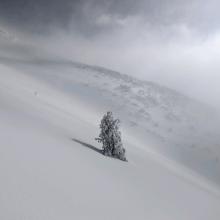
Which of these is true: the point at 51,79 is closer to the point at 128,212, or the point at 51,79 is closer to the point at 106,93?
the point at 106,93

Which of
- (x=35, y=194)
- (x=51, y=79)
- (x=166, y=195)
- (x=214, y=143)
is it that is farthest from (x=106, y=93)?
(x=35, y=194)

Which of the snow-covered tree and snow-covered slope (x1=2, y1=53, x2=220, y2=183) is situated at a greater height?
snow-covered slope (x1=2, y1=53, x2=220, y2=183)

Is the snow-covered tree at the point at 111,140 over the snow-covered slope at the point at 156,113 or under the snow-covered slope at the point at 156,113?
under

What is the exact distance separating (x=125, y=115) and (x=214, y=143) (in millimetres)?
21019

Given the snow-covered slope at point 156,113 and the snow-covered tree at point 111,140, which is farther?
the snow-covered slope at point 156,113

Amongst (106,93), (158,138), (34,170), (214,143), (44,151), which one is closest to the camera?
(34,170)

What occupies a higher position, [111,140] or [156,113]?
[156,113]

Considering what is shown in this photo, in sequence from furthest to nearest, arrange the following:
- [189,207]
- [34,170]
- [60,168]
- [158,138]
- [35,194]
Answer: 1. [158,138]
2. [189,207]
3. [60,168]
4. [34,170]
5. [35,194]

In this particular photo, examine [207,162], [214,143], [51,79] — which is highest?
[51,79]

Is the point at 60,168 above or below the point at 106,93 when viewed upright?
below

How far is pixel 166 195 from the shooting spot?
10.9 metres

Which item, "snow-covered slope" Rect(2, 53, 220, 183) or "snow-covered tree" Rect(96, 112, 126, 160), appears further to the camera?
"snow-covered slope" Rect(2, 53, 220, 183)

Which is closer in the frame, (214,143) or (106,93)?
(214,143)

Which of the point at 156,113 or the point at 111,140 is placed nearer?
the point at 111,140
